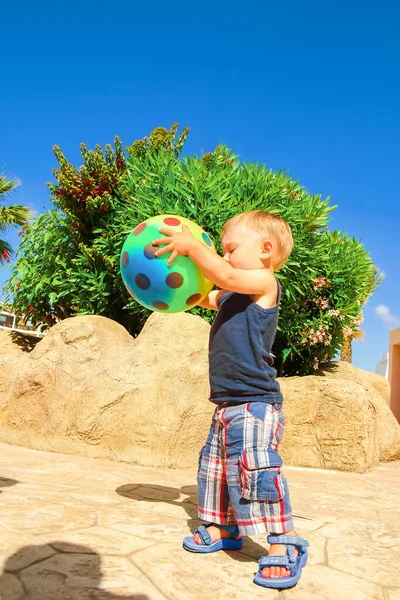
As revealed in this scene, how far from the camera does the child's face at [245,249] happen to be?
108 inches

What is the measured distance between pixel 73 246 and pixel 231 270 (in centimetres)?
600

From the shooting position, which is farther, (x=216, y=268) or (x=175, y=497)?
(x=175, y=497)

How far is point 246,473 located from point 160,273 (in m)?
1.04

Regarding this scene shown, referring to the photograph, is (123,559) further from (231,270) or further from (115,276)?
(115,276)

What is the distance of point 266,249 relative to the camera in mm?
2789

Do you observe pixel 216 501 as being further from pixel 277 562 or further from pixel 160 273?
pixel 160 273

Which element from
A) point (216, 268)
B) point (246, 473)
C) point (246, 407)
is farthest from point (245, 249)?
point (246, 473)

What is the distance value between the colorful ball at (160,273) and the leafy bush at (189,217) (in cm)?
365

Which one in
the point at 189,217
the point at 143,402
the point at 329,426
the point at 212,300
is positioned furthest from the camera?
the point at 189,217

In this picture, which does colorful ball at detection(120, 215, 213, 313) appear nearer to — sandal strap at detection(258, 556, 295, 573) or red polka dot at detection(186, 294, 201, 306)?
red polka dot at detection(186, 294, 201, 306)

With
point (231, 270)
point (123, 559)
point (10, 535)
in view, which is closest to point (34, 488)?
point (10, 535)

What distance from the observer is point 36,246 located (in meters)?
8.45

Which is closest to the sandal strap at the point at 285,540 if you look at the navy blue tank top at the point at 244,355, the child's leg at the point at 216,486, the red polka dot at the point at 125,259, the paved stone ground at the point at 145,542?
the paved stone ground at the point at 145,542

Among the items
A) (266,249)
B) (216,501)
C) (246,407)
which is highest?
(266,249)
